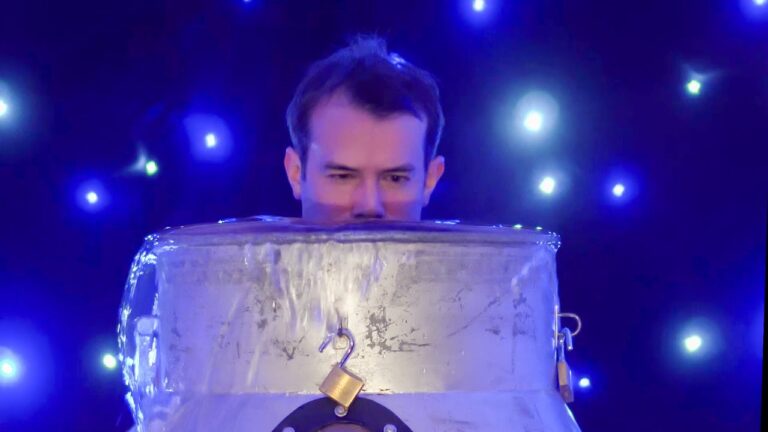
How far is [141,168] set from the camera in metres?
1.75

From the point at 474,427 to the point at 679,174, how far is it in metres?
1.32

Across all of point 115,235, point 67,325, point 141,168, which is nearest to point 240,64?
point 141,168

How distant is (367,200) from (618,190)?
2.67 feet

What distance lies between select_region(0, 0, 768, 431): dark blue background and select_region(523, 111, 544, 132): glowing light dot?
41mm

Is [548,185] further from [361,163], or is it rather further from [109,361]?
[109,361]

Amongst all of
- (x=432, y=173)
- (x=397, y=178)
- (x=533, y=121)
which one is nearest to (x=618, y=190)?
(x=533, y=121)

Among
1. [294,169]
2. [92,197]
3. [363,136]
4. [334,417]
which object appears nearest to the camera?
[334,417]

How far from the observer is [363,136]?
121 centimetres

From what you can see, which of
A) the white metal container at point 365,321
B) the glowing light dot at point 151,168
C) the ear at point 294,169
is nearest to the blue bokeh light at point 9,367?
the glowing light dot at point 151,168

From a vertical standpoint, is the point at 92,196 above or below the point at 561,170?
below

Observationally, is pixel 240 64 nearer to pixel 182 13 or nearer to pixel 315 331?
pixel 182 13

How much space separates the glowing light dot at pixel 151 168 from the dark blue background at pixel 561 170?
0.02 metres

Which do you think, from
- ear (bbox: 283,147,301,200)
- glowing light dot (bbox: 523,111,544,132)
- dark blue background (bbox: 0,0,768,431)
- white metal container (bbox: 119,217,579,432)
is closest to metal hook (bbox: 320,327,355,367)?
white metal container (bbox: 119,217,579,432)

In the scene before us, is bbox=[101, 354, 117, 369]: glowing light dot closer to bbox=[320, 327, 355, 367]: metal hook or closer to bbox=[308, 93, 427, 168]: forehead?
bbox=[308, 93, 427, 168]: forehead
